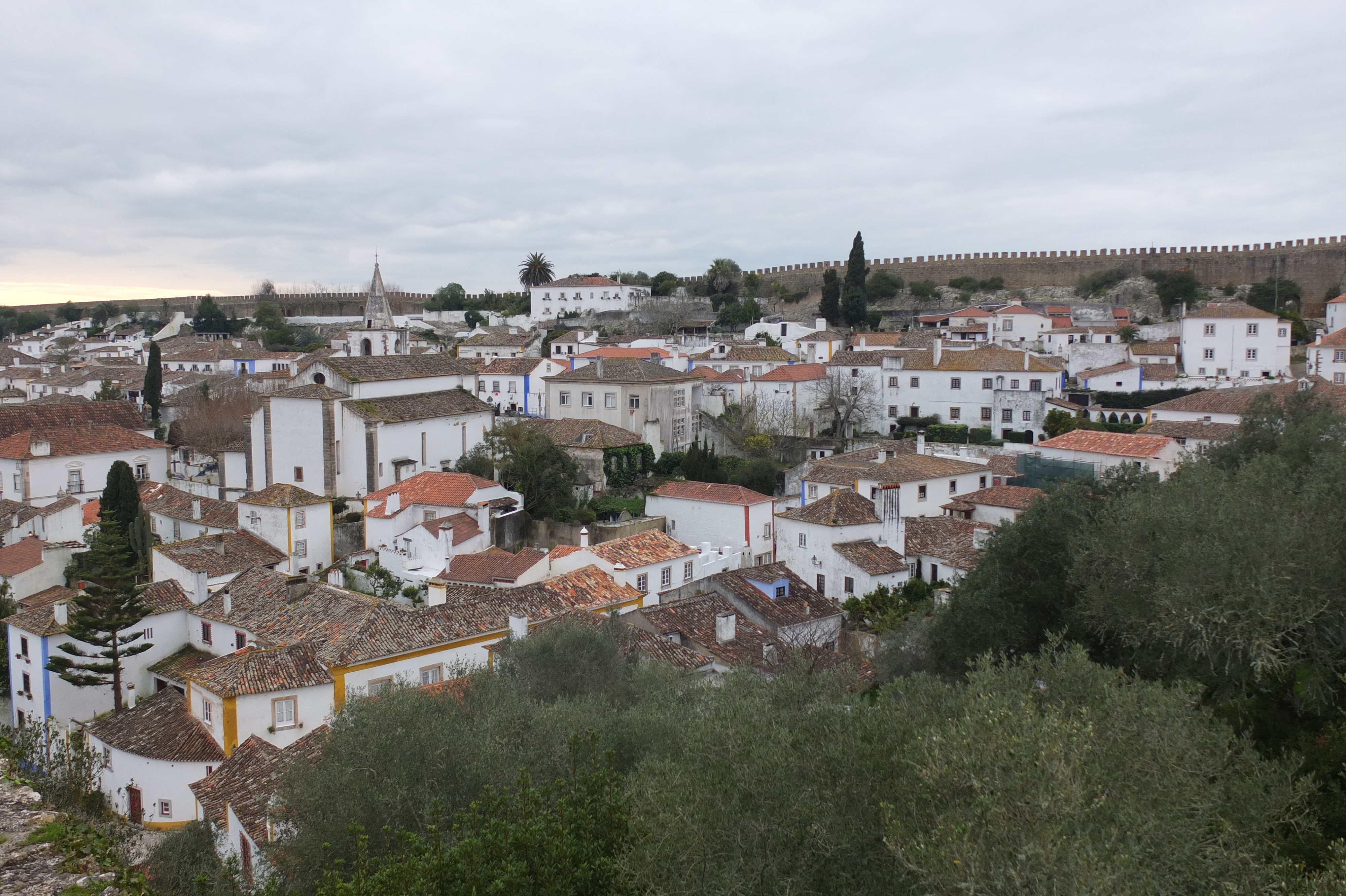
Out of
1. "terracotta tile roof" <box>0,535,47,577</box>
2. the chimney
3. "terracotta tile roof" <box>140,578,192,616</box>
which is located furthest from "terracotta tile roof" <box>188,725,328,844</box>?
"terracotta tile roof" <box>0,535,47,577</box>

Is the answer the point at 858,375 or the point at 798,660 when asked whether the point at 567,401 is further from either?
the point at 798,660

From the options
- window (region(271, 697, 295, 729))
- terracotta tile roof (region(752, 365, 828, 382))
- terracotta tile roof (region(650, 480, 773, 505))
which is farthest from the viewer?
terracotta tile roof (region(752, 365, 828, 382))

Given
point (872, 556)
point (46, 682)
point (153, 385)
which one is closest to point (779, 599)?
point (872, 556)

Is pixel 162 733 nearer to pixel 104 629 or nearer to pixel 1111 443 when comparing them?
pixel 104 629

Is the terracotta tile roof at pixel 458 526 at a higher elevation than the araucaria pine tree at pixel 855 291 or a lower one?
lower

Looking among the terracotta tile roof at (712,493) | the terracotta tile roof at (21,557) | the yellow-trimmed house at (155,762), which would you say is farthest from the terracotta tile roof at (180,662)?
the terracotta tile roof at (712,493)

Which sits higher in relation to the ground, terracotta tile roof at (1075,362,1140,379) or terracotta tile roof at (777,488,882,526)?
terracotta tile roof at (1075,362,1140,379)

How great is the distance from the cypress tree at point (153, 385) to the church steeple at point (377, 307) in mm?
11613

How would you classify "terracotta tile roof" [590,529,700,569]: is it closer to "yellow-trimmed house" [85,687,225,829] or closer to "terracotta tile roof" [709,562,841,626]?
"terracotta tile roof" [709,562,841,626]

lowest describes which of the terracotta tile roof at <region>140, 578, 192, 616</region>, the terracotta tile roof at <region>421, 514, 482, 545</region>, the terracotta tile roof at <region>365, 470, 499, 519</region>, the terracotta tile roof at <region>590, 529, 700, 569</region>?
the terracotta tile roof at <region>140, 578, 192, 616</region>

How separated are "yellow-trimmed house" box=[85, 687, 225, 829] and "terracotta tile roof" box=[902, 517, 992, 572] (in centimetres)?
1695

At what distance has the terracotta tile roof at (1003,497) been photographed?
26.7 m

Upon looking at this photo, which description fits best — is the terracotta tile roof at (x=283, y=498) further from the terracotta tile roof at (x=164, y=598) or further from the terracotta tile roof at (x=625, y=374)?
the terracotta tile roof at (x=625, y=374)

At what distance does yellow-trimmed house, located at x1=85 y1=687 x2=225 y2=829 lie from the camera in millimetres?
16516
